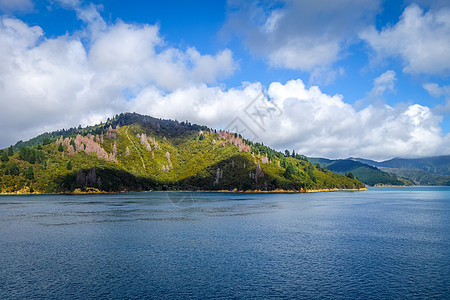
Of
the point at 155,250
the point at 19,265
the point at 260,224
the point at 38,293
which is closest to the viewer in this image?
the point at 38,293

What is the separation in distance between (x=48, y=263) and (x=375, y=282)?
46.4m

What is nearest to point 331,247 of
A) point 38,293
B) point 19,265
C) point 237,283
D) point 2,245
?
point 237,283

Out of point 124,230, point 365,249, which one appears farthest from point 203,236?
point 365,249

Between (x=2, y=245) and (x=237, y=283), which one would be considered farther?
(x=2, y=245)

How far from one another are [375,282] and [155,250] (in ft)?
117

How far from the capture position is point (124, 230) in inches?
2869

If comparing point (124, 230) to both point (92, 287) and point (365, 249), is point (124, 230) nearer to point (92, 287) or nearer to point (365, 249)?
point (92, 287)

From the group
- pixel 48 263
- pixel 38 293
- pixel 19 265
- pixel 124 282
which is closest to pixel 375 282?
pixel 124 282

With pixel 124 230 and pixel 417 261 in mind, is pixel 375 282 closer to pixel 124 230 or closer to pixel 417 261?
pixel 417 261

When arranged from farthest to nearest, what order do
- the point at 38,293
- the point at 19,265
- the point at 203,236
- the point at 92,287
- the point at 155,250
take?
the point at 203,236, the point at 155,250, the point at 19,265, the point at 92,287, the point at 38,293

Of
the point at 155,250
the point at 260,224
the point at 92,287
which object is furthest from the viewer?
the point at 260,224

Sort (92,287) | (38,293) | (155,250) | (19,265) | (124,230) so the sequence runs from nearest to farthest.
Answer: (38,293) < (92,287) < (19,265) < (155,250) < (124,230)

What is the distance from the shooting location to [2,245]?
56281 mm

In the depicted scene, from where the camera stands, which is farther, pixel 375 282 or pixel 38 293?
pixel 375 282
